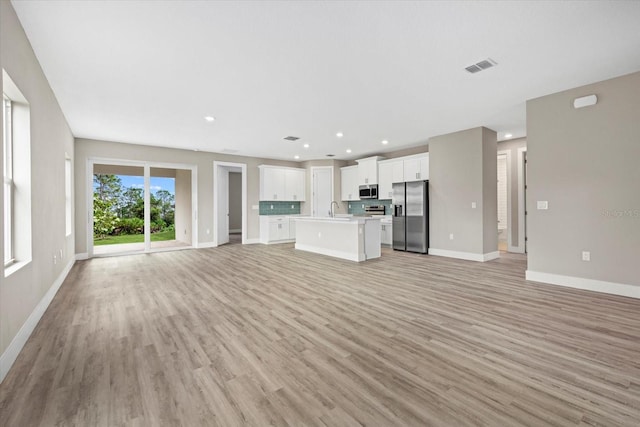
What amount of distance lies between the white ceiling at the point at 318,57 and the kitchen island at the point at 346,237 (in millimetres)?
2117

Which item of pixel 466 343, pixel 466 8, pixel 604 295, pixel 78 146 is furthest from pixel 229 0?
pixel 78 146

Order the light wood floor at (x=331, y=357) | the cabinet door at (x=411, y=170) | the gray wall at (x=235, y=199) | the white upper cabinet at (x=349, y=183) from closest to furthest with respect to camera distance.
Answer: the light wood floor at (x=331, y=357) → the cabinet door at (x=411, y=170) → the white upper cabinet at (x=349, y=183) → the gray wall at (x=235, y=199)

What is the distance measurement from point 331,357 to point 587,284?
3917 mm

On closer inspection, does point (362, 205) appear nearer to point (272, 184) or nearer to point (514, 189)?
point (272, 184)

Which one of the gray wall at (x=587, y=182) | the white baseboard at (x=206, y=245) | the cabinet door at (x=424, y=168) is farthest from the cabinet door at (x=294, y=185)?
the gray wall at (x=587, y=182)

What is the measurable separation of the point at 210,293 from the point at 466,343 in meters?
3.02

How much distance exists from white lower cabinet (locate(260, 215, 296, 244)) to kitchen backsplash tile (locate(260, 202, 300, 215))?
15.5 inches

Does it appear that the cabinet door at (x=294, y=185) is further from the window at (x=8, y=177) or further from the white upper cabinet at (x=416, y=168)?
the window at (x=8, y=177)

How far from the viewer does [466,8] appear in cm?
227

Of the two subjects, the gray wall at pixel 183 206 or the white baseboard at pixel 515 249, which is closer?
the white baseboard at pixel 515 249

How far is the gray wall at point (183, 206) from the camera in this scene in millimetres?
8859

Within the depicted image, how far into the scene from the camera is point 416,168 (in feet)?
23.7

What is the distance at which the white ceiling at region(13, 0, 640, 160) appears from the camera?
2.32 m

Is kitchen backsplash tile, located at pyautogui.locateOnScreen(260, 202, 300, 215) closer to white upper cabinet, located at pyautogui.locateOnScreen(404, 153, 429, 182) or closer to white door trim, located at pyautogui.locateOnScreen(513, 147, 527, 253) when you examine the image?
white upper cabinet, located at pyautogui.locateOnScreen(404, 153, 429, 182)
